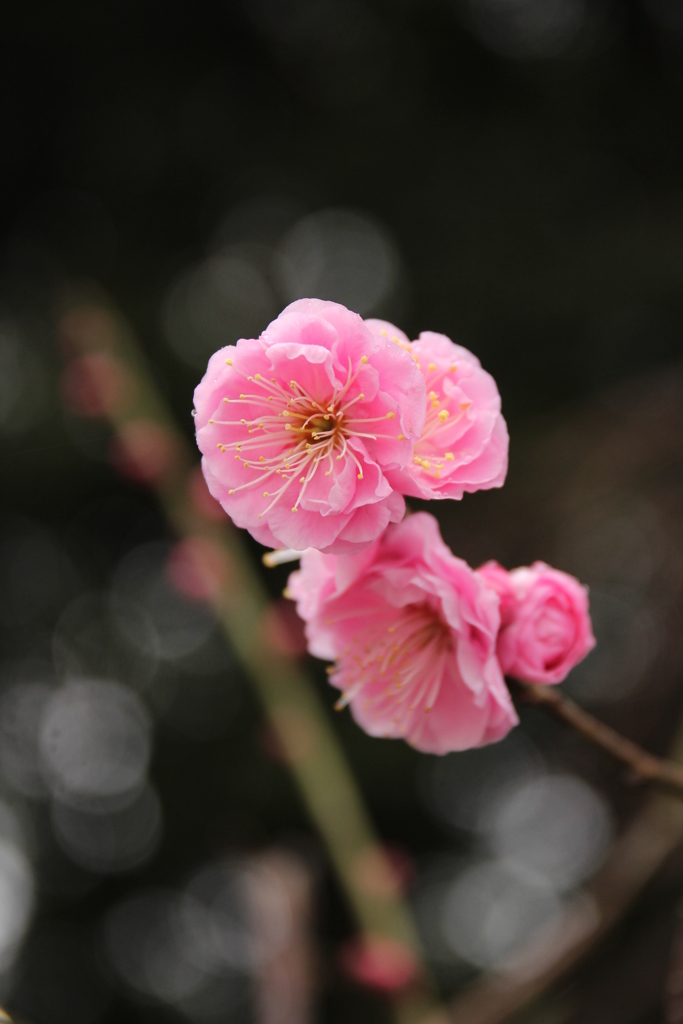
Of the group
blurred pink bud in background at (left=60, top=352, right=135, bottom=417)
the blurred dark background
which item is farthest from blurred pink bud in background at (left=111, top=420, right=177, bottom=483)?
the blurred dark background

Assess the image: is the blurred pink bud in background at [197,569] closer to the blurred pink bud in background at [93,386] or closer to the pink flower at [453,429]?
the blurred pink bud in background at [93,386]

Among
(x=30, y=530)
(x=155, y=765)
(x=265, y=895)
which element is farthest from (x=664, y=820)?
(x=30, y=530)

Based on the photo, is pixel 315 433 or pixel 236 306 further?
pixel 236 306

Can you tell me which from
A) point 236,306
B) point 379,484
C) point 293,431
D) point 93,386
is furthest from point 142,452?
point 236,306

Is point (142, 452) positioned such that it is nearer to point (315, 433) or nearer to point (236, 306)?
point (315, 433)

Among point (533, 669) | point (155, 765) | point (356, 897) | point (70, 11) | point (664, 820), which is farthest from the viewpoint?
point (155, 765)

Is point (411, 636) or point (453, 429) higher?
point (453, 429)

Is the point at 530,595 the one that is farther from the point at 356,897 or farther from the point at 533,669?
the point at 356,897
